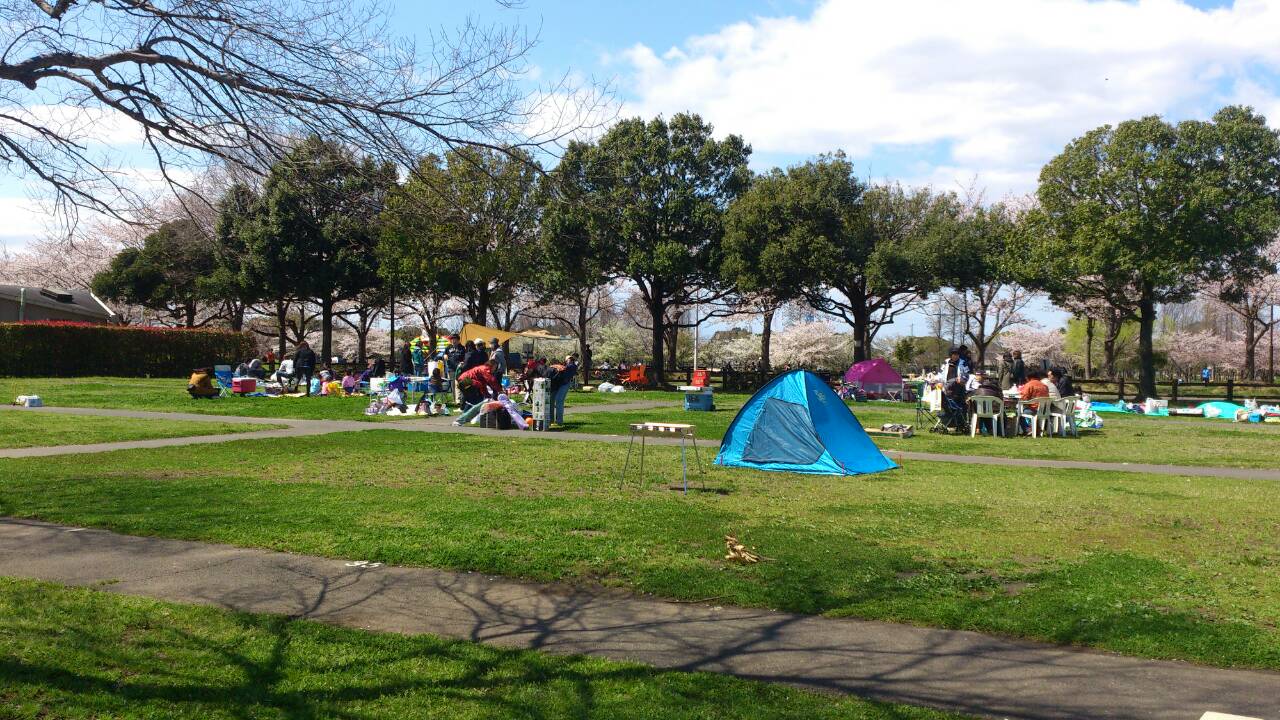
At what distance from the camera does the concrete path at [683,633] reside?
4.50m

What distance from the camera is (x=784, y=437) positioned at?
41.6 ft

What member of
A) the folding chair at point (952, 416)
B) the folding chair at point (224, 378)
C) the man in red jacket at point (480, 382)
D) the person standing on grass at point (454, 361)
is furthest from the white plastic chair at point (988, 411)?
the folding chair at point (224, 378)

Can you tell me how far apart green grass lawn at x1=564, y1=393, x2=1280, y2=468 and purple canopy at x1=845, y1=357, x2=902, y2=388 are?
9975mm

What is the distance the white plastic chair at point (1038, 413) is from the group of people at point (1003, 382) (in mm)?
64

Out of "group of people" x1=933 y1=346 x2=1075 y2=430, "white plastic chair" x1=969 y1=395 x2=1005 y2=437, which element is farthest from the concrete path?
"group of people" x1=933 y1=346 x2=1075 y2=430

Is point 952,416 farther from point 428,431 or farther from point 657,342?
point 657,342

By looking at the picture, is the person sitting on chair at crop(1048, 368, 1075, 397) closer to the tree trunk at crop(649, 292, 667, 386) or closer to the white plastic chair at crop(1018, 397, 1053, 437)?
the white plastic chair at crop(1018, 397, 1053, 437)

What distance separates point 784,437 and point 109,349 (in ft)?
100

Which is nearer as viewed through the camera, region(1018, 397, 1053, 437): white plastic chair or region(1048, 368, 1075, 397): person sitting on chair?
region(1018, 397, 1053, 437): white plastic chair

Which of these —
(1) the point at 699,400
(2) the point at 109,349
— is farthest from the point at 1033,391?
(2) the point at 109,349

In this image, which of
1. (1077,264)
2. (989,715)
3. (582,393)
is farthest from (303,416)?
(1077,264)

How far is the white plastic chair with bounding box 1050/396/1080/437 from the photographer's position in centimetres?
1891

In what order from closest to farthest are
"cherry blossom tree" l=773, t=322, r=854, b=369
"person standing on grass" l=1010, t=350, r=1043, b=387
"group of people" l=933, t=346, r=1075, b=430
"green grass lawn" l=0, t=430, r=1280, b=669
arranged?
"green grass lawn" l=0, t=430, r=1280, b=669
"group of people" l=933, t=346, r=1075, b=430
"person standing on grass" l=1010, t=350, r=1043, b=387
"cherry blossom tree" l=773, t=322, r=854, b=369

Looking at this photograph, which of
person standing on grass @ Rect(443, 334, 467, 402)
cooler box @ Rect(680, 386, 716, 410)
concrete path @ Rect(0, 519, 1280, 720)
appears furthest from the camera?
cooler box @ Rect(680, 386, 716, 410)
